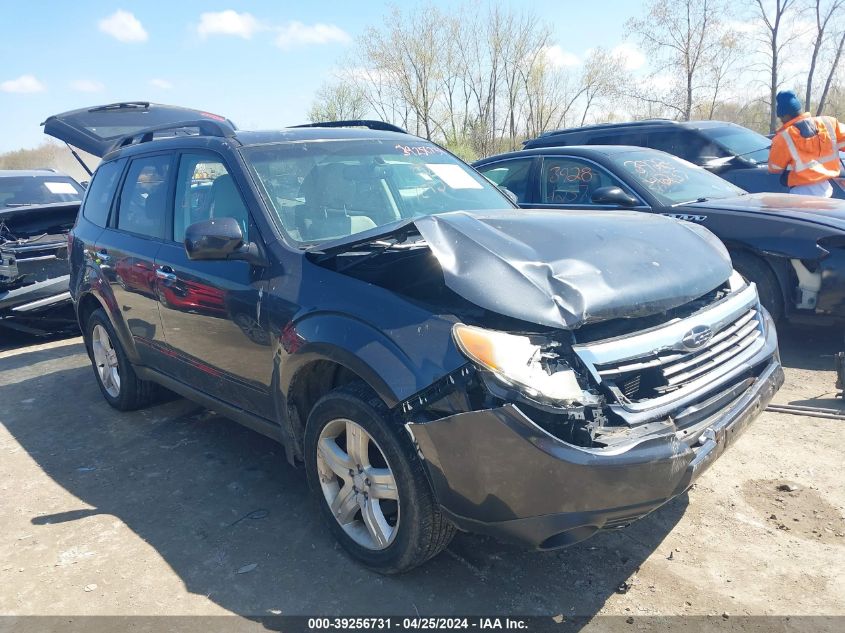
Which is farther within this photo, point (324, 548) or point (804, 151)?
point (804, 151)

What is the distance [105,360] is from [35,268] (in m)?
2.57

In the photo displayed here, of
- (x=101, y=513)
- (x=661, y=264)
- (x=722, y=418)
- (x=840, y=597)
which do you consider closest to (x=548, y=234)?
(x=661, y=264)

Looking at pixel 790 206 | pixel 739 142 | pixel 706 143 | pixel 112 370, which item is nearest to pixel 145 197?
pixel 112 370

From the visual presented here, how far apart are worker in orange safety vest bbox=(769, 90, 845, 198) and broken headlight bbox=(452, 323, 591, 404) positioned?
228 inches

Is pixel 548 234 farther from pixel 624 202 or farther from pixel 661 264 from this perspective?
pixel 624 202

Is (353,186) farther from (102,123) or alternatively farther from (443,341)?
(102,123)

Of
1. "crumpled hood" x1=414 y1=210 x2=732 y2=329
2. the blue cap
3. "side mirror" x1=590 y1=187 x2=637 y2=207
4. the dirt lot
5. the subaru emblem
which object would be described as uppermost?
the blue cap

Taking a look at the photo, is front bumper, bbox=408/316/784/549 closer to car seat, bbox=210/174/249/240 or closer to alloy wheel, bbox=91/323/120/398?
car seat, bbox=210/174/249/240

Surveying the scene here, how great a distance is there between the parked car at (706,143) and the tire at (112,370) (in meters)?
5.85

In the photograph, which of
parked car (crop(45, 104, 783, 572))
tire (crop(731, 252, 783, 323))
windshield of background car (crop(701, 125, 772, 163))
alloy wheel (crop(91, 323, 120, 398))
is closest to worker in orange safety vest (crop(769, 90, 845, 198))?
windshield of background car (crop(701, 125, 772, 163))

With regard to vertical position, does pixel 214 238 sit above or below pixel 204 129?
below

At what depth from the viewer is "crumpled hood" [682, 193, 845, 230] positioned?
5008mm

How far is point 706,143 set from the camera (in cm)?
804

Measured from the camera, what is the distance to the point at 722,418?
250 centimetres
